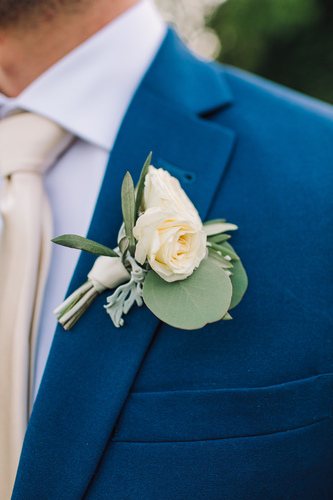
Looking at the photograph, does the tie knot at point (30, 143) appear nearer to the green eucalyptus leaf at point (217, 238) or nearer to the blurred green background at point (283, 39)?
the green eucalyptus leaf at point (217, 238)

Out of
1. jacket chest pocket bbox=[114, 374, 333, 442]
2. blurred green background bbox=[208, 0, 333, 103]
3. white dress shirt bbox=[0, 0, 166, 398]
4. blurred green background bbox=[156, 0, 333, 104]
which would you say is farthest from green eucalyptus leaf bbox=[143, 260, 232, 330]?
blurred green background bbox=[156, 0, 333, 104]

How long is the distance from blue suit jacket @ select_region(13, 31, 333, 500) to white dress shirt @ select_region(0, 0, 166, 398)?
0.10 metres

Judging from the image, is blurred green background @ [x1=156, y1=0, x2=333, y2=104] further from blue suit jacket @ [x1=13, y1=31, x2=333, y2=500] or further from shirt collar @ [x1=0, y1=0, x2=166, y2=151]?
blue suit jacket @ [x1=13, y1=31, x2=333, y2=500]

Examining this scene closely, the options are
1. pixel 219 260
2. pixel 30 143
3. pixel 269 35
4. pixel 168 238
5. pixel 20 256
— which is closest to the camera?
pixel 168 238

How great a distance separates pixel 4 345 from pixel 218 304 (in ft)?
1.61

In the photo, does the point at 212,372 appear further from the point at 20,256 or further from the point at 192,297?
the point at 20,256

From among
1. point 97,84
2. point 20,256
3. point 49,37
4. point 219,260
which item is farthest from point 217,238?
point 49,37

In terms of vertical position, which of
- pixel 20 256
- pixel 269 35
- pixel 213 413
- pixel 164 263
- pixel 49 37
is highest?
pixel 269 35

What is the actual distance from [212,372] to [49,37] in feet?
3.15

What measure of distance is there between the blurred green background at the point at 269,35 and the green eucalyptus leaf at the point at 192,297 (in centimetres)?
796

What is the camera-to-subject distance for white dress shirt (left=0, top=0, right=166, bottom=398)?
1012 mm

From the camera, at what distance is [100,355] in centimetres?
80

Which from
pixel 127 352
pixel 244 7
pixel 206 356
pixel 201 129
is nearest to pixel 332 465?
pixel 206 356

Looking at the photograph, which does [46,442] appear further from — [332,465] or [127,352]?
[332,465]
